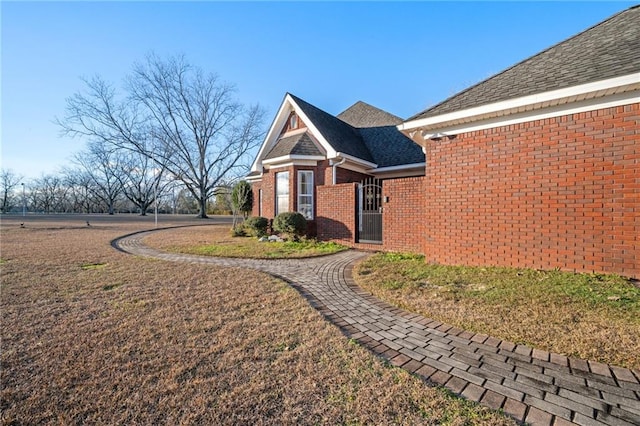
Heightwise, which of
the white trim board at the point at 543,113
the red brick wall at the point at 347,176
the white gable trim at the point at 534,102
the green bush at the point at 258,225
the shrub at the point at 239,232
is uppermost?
the white gable trim at the point at 534,102

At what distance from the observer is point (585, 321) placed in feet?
9.91

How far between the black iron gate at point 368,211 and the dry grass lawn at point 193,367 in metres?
5.67

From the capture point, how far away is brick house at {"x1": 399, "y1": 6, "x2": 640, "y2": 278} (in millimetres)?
4312

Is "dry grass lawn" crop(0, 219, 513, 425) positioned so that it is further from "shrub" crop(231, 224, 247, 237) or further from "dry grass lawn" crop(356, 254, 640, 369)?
"shrub" crop(231, 224, 247, 237)

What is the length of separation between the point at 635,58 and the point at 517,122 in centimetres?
175

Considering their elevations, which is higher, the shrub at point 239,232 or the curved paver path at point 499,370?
the shrub at point 239,232

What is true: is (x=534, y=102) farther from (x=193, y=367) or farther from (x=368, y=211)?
(x=193, y=367)

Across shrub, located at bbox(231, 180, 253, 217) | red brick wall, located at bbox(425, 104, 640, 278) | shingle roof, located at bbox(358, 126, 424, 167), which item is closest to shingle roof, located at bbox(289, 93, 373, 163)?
shingle roof, located at bbox(358, 126, 424, 167)

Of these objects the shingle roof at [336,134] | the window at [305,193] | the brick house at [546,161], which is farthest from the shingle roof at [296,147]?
the brick house at [546,161]

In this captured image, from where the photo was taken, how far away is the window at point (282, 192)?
1185 cm

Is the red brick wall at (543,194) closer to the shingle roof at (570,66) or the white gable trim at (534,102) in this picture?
the white gable trim at (534,102)

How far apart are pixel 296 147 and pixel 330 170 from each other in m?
1.86

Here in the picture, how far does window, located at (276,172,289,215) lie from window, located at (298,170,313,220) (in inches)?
26.1

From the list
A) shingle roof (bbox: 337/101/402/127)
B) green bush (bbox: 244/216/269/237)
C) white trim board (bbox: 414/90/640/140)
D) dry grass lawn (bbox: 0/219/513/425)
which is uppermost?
shingle roof (bbox: 337/101/402/127)
